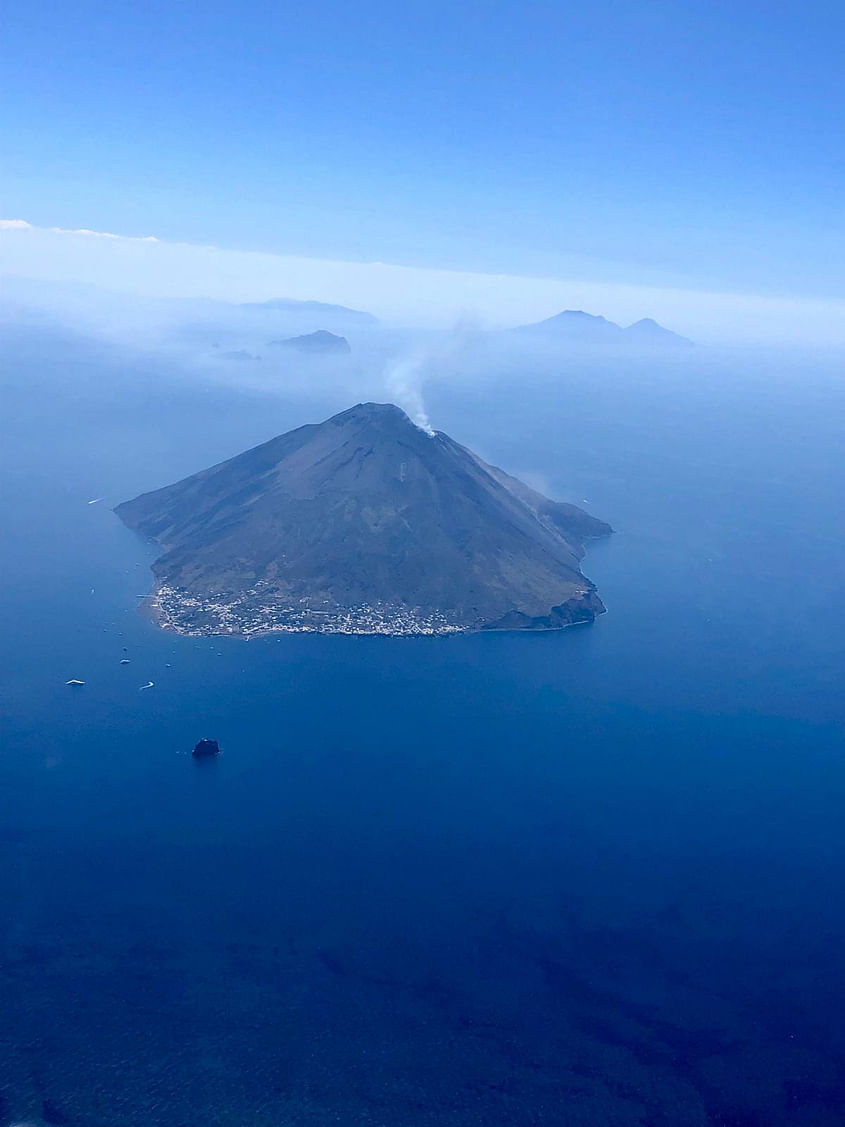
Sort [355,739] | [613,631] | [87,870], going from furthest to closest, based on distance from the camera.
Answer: [613,631]
[355,739]
[87,870]

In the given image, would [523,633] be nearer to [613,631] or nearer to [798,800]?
[613,631]

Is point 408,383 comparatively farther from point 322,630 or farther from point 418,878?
point 418,878

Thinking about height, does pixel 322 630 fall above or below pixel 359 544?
below

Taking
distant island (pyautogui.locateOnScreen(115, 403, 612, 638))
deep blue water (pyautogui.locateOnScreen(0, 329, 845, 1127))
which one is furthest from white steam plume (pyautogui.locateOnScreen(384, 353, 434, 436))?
deep blue water (pyautogui.locateOnScreen(0, 329, 845, 1127))

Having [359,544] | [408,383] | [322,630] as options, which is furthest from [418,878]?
[408,383]

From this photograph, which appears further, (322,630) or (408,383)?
(408,383)

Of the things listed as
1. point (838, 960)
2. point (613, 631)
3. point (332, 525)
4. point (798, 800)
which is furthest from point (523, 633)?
point (838, 960)
